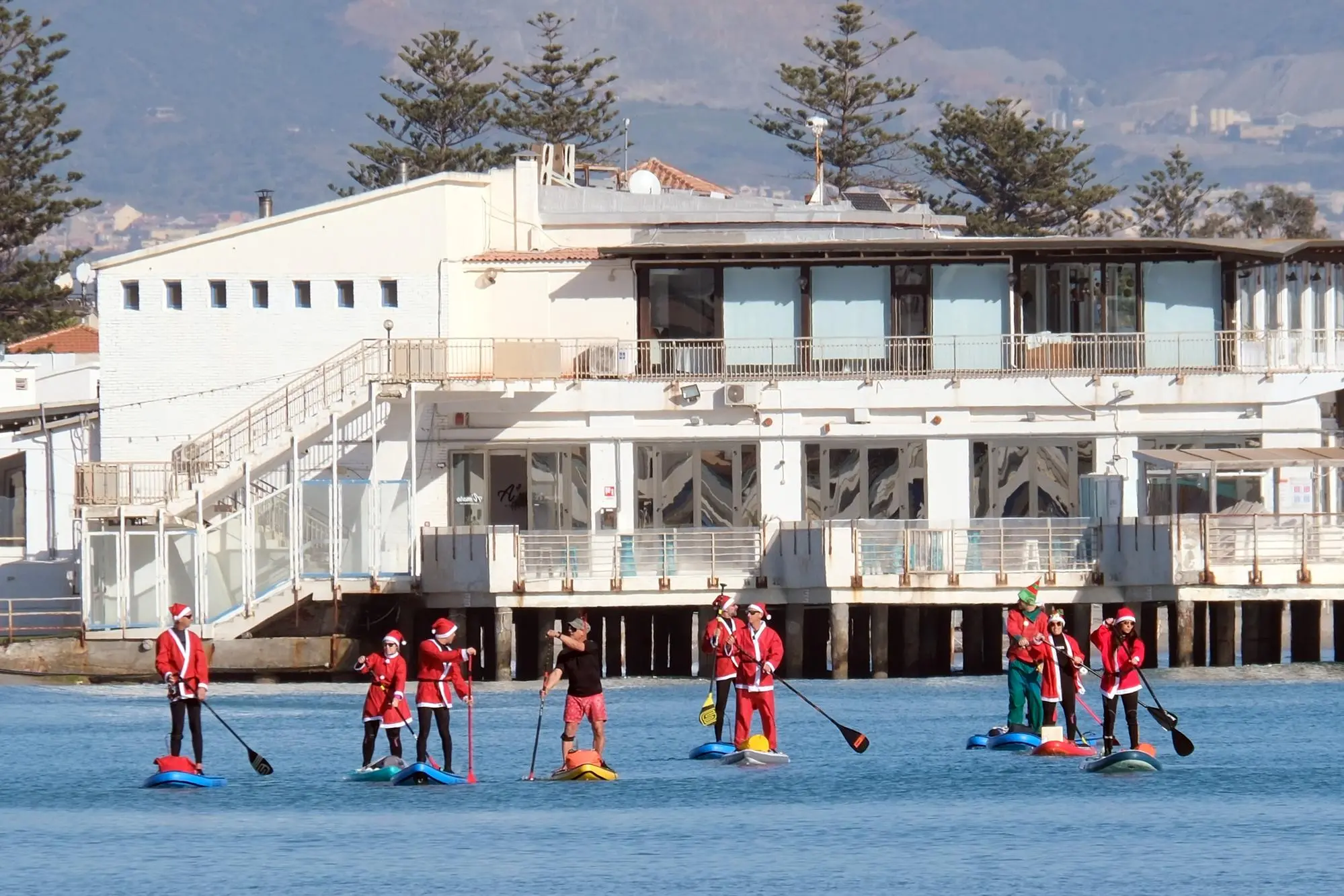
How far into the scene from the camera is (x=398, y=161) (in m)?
95.8

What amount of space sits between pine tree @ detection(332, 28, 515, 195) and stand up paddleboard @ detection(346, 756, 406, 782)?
64.1 m

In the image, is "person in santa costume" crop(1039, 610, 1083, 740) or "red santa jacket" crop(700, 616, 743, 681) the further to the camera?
"person in santa costume" crop(1039, 610, 1083, 740)

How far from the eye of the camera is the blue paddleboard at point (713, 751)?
110 feet

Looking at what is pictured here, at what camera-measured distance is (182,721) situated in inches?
1166

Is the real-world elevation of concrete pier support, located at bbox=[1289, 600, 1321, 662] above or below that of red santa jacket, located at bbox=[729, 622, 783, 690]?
below

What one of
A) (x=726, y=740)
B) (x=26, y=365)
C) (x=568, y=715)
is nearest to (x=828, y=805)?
→ (x=568, y=715)

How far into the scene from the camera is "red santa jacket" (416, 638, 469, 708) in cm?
2884

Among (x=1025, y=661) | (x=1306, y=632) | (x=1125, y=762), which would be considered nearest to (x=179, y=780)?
(x=1025, y=661)

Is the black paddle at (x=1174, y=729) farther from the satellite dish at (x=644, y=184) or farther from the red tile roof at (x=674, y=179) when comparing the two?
the red tile roof at (x=674, y=179)

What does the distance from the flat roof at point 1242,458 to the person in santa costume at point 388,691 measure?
21331mm

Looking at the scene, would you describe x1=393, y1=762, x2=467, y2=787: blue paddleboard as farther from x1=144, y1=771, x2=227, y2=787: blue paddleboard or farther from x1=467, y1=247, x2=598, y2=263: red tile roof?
x1=467, y1=247, x2=598, y2=263: red tile roof

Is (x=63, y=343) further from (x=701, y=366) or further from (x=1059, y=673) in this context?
(x=1059, y=673)

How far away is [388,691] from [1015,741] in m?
8.72

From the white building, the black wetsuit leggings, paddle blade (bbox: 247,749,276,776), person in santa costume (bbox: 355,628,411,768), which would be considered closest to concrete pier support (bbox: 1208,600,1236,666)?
the white building
